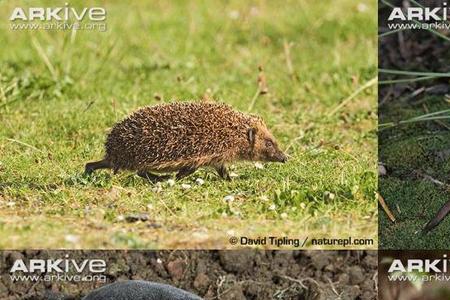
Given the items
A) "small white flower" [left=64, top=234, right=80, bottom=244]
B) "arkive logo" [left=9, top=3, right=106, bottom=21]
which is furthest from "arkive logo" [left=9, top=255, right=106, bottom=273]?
"arkive logo" [left=9, top=3, right=106, bottom=21]

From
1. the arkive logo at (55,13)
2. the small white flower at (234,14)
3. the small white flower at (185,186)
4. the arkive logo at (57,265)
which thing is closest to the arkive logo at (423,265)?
the small white flower at (185,186)

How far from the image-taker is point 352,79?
493cm

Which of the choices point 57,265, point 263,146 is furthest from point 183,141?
point 57,265

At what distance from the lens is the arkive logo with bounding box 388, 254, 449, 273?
4.58m

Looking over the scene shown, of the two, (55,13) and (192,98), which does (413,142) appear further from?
(55,13)

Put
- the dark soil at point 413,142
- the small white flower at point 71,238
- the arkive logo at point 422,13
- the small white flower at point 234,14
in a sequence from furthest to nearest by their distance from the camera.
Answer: the small white flower at point 234,14, the arkive logo at point 422,13, the dark soil at point 413,142, the small white flower at point 71,238

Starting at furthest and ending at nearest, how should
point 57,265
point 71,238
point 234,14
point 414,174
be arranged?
1. point 234,14
2. point 414,174
3. point 57,265
4. point 71,238

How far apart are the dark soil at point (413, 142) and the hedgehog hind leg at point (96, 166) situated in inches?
37.0

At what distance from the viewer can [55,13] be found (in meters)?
4.73

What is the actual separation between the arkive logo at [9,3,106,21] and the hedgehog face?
71 centimetres

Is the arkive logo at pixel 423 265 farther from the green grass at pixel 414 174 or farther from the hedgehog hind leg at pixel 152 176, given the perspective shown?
the hedgehog hind leg at pixel 152 176

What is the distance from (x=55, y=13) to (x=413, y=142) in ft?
4.41

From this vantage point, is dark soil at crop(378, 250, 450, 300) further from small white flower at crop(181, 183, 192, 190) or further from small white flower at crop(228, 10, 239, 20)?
small white flower at crop(228, 10, 239, 20)

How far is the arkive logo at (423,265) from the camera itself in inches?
180
